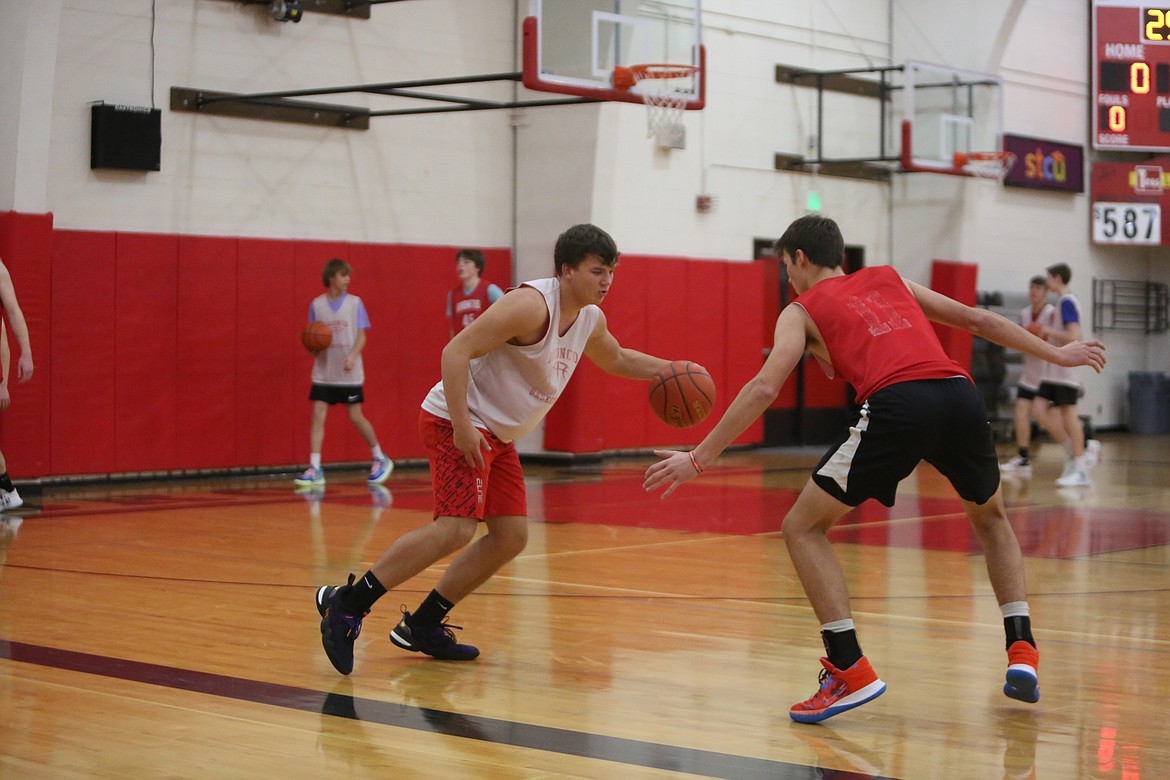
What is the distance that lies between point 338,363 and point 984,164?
9.26m

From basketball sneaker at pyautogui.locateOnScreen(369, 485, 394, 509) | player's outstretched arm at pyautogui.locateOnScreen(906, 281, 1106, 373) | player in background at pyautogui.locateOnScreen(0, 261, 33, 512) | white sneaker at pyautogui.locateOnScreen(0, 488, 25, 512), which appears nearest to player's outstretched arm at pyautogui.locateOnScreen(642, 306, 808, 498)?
player's outstretched arm at pyautogui.locateOnScreen(906, 281, 1106, 373)

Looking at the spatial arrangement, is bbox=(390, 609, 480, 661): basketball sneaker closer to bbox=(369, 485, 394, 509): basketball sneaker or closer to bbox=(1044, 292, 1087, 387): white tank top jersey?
bbox=(369, 485, 394, 509): basketball sneaker

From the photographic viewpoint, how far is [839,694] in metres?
4.39

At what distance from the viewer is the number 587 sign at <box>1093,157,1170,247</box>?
69.9ft

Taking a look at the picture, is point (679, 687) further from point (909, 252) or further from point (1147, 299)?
point (1147, 299)

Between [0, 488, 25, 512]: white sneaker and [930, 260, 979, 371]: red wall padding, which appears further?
[930, 260, 979, 371]: red wall padding

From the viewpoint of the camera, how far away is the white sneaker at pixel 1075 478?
1256 centimetres

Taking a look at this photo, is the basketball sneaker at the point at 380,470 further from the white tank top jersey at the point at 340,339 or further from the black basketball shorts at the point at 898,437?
the black basketball shorts at the point at 898,437

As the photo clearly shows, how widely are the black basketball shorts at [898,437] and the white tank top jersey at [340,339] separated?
8.50 meters

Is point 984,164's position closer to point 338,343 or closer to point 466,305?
point 466,305

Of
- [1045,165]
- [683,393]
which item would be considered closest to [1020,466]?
[1045,165]

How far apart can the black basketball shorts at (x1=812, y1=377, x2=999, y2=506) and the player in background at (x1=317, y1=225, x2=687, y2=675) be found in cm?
103

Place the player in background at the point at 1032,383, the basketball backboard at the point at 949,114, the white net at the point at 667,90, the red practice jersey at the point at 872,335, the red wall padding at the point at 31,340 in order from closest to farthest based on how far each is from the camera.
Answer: the red practice jersey at the point at 872,335
the red wall padding at the point at 31,340
the white net at the point at 667,90
the player in background at the point at 1032,383
the basketball backboard at the point at 949,114

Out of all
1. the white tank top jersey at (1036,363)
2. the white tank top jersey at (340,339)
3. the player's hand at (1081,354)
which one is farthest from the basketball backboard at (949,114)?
the player's hand at (1081,354)
